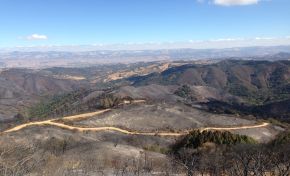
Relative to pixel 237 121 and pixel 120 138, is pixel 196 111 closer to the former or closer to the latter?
pixel 237 121

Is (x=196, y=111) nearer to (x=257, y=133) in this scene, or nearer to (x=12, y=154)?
(x=257, y=133)

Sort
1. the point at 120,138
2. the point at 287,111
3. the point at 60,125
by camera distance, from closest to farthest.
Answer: the point at 120,138 → the point at 60,125 → the point at 287,111

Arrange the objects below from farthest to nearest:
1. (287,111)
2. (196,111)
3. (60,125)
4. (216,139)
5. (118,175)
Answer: (287,111) → (196,111) → (60,125) → (216,139) → (118,175)

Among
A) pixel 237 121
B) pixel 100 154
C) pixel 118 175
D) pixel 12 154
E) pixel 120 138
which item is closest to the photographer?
pixel 12 154

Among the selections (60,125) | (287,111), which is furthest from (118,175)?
(287,111)

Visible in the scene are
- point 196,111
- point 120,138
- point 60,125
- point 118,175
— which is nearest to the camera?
point 118,175

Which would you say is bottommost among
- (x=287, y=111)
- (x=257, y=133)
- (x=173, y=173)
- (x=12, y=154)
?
(x=287, y=111)

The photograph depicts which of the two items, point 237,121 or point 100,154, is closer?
point 100,154

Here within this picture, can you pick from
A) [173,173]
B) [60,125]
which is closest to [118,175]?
[173,173]

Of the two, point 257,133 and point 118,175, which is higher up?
point 118,175

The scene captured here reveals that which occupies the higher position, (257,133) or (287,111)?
(257,133)
